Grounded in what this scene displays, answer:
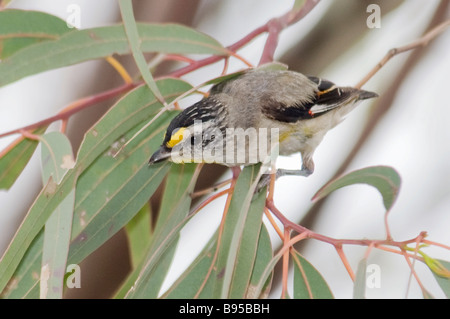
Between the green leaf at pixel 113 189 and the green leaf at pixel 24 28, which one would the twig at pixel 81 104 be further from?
the green leaf at pixel 24 28

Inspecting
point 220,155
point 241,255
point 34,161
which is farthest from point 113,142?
point 34,161

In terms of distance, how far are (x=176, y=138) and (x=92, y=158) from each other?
0.59ft

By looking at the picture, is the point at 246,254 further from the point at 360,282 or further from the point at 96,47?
the point at 96,47

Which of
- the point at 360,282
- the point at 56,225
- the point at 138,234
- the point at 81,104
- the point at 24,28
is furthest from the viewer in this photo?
the point at 138,234

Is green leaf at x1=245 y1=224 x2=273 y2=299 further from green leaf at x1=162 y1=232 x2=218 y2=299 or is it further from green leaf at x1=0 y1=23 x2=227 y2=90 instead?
green leaf at x1=0 y1=23 x2=227 y2=90

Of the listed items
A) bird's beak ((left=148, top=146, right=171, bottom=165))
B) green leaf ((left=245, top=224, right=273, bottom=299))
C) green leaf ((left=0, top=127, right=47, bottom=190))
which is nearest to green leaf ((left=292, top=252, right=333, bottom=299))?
green leaf ((left=245, top=224, right=273, bottom=299))

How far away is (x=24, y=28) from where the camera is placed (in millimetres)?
1437

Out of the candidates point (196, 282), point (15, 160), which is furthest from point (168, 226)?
point (15, 160)

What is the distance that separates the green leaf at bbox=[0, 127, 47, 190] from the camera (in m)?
1.45

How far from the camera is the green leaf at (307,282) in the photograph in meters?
1.35

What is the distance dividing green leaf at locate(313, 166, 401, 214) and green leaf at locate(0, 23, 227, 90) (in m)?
0.40
